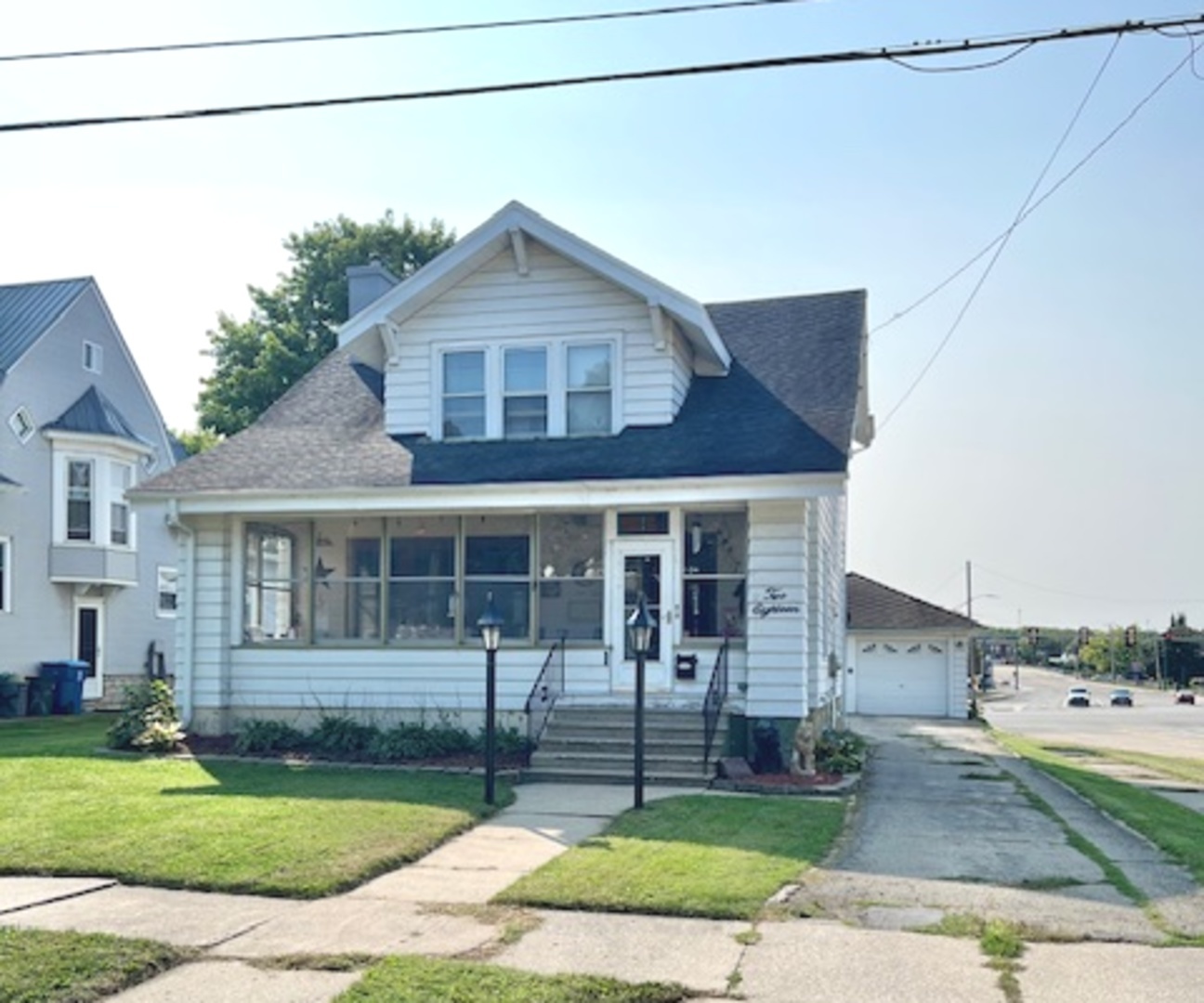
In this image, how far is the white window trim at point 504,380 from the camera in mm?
16609

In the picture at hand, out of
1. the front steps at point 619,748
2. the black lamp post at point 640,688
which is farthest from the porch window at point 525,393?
the black lamp post at point 640,688

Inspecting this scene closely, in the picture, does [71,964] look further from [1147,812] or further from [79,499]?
[79,499]

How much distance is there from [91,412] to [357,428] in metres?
11.7

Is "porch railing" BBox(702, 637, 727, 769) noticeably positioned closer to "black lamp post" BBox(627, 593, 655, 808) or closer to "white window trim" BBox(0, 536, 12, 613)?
"black lamp post" BBox(627, 593, 655, 808)

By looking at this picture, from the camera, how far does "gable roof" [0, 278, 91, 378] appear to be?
25656mm

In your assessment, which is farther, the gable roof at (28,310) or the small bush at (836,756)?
the gable roof at (28,310)

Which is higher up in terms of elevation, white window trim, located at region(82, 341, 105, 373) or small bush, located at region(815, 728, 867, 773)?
white window trim, located at region(82, 341, 105, 373)

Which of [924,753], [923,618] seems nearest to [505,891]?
[924,753]

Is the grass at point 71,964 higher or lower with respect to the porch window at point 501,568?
lower

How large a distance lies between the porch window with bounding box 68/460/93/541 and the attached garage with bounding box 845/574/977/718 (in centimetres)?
1990

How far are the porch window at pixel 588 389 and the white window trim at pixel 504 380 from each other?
63 mm

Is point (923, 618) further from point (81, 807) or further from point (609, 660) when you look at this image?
point (81, 807)

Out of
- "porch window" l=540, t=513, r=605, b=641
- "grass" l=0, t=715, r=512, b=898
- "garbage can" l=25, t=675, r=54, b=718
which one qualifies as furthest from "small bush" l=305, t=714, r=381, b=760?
"garbage can" l=25, t=675, r=54, b=718

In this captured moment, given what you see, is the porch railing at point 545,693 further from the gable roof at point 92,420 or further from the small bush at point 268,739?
the gable roof at point 92,420
